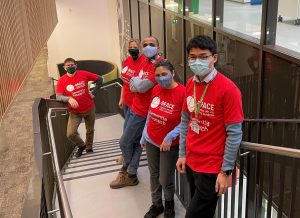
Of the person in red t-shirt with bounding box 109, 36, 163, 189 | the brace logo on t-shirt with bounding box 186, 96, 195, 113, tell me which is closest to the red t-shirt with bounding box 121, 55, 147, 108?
the person in red t-shirt with bounding box 109, 36, 163, 189

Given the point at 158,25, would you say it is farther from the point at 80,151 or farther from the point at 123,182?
the point at 123,182

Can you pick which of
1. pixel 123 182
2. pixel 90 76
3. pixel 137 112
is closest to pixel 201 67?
pixel 137 112

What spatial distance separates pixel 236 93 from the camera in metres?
2.57

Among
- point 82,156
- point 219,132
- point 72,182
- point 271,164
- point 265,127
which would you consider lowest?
point 82,156

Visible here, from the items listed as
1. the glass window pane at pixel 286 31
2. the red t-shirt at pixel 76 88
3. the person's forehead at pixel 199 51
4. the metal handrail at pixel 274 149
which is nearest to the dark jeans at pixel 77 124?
the red t-shirt at pixel 76 88

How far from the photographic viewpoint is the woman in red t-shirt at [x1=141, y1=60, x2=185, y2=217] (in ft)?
11.4

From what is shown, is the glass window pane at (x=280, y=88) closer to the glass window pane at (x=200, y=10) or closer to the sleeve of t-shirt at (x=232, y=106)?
the sleeve of t-shirt at (x=232, y=106)

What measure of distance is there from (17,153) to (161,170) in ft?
24.4

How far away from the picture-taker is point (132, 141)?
15.4 feet

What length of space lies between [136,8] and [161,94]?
7.29 metres

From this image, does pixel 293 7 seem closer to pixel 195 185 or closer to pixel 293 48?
pixel 293 48

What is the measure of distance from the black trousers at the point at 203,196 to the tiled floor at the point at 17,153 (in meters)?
5.03

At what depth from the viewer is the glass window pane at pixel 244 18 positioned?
4.61 m

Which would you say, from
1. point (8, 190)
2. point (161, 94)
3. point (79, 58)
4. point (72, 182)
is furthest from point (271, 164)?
point (79, 58)
